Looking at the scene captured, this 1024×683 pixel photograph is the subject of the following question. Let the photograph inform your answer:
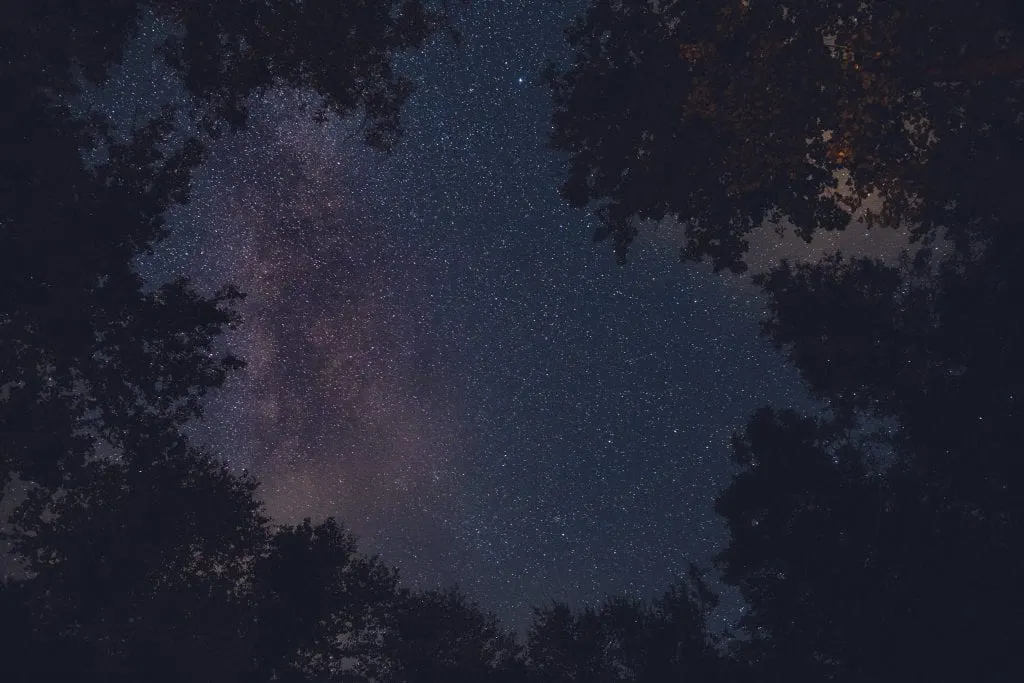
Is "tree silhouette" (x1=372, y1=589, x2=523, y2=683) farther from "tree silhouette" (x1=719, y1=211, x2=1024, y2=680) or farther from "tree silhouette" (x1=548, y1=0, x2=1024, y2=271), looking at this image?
"tree silhouette" (x1=548, y1=0, x2=1024, y2=271)

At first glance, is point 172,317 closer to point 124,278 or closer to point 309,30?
point 124,278

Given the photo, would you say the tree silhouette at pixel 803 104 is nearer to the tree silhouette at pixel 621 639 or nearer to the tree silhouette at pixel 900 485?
the tree silhouette at pixel 900 485

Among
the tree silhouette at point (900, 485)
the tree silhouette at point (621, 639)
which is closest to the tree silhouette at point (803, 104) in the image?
the tree silhouette at point (900, 485)

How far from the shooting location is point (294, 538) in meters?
20.5

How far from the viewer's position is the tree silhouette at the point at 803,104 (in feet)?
37.6

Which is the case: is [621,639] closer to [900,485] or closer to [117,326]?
[900,485]

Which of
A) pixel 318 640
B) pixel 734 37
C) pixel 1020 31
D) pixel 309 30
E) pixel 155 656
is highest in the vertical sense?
pixel 309 30

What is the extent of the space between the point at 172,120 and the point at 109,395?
545 cm

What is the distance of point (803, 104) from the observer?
11602mm

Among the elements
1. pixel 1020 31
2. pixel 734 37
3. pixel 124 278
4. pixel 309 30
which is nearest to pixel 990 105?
pixel 1020 31

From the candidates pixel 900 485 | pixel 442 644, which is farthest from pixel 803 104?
pixel 442 644

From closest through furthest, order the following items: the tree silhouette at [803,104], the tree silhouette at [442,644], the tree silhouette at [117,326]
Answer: the tree silhouette at [803,104] < the tree silhouette at [117,326] < the tree silhouette at [442,644]

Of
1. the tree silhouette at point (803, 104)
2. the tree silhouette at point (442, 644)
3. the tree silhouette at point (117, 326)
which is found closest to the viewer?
the tree silhouette at point (803, 104)

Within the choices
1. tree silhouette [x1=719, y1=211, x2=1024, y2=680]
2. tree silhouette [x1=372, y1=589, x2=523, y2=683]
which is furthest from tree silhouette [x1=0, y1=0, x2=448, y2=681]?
tree silhouette [x1=719, y1=211, x2=1024, y2=680]
